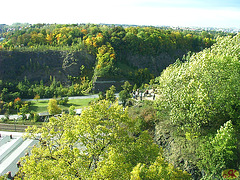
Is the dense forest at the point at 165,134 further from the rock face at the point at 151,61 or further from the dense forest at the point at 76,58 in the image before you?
the rock face at the point at 151,61

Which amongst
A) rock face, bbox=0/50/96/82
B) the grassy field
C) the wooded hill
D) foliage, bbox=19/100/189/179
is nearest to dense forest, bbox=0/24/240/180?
foliage, bbox=19/100/189/179

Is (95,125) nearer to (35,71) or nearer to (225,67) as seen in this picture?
(225,67)

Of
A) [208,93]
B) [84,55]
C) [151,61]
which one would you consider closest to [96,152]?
[208,93]

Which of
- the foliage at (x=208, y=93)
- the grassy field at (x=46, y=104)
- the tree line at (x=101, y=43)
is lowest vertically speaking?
the grassy field at (x=46, y=104)

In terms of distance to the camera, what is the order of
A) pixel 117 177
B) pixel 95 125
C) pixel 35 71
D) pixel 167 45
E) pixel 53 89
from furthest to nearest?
1. pixel 167 45
2. pixel 35 71
3. pixel 53 89
4. pixel 95 125
5. pixel 117 177

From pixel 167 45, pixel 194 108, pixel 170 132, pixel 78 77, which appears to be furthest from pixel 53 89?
pixel 167 45

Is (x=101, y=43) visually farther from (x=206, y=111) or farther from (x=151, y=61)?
(x=206, y=111)

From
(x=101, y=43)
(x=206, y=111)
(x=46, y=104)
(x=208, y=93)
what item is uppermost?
(x=101, y=43)

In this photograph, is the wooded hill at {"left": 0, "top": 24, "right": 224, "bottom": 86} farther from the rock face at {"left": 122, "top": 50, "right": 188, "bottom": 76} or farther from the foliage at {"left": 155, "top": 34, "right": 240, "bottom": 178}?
the foliage at {"left": 155, "top": 34, "right": 240, "bottom": 178}

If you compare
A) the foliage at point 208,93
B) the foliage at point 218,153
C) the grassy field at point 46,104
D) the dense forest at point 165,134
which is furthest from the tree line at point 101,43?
the foliage at point 218,153
